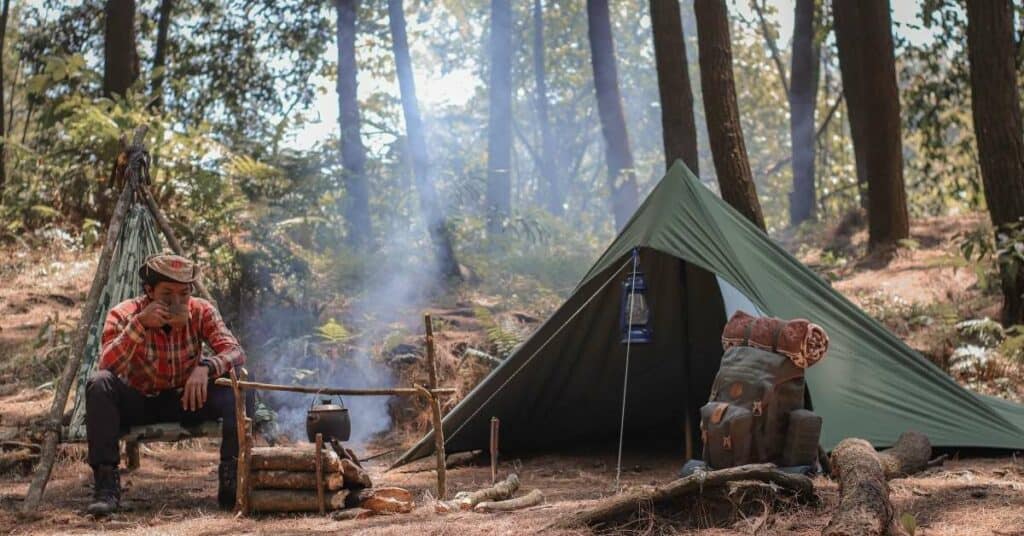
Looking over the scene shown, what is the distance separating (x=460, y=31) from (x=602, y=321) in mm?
30463

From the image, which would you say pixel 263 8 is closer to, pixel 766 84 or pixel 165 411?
pixel 165 411

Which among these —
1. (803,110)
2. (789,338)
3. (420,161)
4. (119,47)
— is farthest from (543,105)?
(789,338)

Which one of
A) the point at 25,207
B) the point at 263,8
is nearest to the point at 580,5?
the point at 263,8

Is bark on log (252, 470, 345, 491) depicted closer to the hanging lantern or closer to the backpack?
the backpack

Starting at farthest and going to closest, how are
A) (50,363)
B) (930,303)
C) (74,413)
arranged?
(930,303), (50,363), (74,413)

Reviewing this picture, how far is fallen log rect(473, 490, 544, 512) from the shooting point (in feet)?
17.2

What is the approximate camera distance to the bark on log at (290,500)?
535 centimetres

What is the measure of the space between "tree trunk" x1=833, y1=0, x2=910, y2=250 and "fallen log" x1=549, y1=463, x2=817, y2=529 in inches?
314

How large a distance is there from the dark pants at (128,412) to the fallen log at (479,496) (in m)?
1.12

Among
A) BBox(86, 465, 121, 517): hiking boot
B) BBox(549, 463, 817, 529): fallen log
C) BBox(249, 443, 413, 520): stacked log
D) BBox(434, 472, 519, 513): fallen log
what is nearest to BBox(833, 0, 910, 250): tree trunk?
BBox(434, 472, 519, 513): fallen log

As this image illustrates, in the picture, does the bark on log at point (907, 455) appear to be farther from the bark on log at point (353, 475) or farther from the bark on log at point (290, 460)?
the bark on log at point (290, 460)

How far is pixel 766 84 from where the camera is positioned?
31.3m

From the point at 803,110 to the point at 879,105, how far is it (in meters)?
6.01

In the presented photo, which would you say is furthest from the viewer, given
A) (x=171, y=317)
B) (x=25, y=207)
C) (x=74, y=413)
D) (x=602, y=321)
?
(x=25, y=207)
